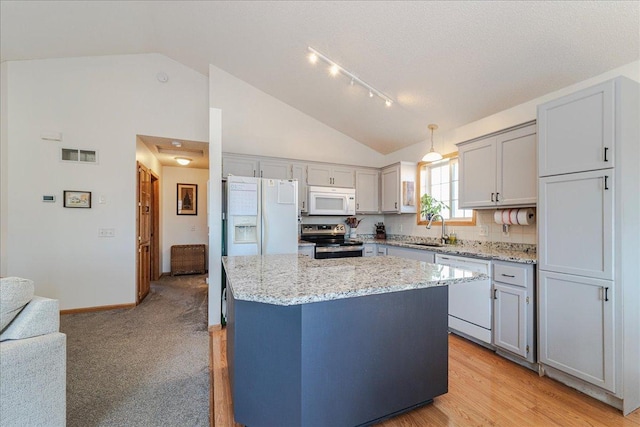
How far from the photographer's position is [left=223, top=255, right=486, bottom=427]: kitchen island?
135cm

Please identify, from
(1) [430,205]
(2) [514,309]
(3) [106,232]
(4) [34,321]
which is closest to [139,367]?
(4) [34,321]

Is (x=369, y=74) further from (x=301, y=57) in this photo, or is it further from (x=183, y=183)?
(x=183, y=183)

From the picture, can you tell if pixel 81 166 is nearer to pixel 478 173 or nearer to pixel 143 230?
pixel 143 230

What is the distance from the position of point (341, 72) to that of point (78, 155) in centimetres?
358

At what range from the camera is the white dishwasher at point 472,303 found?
255cm

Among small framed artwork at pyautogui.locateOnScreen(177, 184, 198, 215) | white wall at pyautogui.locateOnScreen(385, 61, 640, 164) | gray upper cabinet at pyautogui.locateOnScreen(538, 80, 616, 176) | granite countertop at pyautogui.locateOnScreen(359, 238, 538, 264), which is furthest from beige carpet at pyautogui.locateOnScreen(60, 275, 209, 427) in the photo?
white wall at pyautogui.locateOnScreen(385, 61, 640, 164)

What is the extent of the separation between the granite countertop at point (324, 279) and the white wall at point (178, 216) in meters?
4.79

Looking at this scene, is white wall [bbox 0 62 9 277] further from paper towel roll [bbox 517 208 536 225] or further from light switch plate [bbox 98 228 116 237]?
paper towel roll [bbox 517 208 536 225]

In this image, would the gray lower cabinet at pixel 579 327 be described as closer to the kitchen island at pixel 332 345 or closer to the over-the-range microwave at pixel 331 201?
the kitchen island at pixel 332 345

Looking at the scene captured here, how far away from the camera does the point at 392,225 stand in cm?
474

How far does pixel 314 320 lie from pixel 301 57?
3.02 m

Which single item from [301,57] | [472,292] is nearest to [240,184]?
[301,57]

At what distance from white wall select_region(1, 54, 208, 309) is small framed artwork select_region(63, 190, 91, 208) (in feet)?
0.21

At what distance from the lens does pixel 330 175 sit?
443 cm
